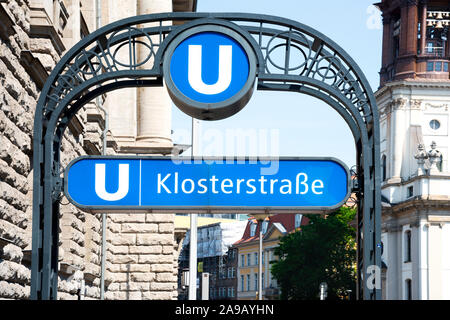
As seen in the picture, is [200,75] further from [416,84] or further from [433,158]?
[433,158]

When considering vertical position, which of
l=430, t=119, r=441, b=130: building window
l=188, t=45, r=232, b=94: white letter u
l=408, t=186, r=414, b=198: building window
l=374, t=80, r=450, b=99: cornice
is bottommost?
l=188, t=45, r=232, b=94: white letter u

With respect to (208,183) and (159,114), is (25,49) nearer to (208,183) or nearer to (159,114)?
(208,183)

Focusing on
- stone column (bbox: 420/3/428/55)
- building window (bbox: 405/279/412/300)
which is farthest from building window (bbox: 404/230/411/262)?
stone column (bbox: 420/3/428/55)

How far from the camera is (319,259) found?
7531cm

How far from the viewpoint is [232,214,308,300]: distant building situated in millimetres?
125369

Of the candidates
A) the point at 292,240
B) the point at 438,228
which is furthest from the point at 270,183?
the point at 438,228

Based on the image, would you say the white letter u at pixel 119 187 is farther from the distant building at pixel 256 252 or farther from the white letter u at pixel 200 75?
the distant building at pixel 256 252

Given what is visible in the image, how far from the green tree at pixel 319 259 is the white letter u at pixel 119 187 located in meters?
66.9

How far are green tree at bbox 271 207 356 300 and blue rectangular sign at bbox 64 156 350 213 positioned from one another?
66744 mm

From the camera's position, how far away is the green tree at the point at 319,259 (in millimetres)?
74812

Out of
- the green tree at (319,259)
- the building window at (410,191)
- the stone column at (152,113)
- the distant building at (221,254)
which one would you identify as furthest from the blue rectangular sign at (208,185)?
the distant building at (221,254)

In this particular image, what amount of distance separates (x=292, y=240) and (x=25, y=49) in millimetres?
64891

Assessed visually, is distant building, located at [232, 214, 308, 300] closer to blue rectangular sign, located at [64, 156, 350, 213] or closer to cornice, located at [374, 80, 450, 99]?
cornice, located at [374, 80, 450, 99]

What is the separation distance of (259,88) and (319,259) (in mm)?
67728
